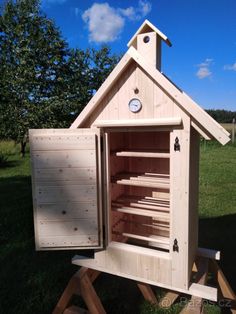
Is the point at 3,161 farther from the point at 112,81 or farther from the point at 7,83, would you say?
the point at 112,81

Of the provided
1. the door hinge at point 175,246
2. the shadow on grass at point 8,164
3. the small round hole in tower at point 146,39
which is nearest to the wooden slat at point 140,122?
A: the small round hole in tower at point 146,39

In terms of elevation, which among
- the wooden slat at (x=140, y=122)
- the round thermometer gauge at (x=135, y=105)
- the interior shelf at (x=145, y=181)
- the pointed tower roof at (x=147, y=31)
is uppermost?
the pointed tower roof at (x=147, y=31)

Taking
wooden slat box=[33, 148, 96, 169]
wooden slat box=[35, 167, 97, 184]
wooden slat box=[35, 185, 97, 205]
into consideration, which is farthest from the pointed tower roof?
wooden slat box=[35, 185, 97, 205]

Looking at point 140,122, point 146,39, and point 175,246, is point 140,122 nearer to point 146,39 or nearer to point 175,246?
point 146,39

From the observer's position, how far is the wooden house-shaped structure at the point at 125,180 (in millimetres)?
2283

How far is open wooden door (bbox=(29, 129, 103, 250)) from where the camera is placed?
2.50 meters

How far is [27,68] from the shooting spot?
50.3 ft

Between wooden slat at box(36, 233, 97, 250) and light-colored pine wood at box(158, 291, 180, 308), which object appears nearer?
wooden slat at box(36, 233, 97, 250)

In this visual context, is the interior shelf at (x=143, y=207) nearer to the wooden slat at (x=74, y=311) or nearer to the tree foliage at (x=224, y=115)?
the wooden slat at (x=74, y=311)

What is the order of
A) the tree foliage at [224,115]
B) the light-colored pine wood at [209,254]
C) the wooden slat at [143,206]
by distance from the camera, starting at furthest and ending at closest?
1. the tree foliage at [224,115]
2. the light-colored pine wood at [209,254]
3. the wooden slat at [143,206]

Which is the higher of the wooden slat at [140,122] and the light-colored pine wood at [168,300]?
the wooden slat at [140,122]

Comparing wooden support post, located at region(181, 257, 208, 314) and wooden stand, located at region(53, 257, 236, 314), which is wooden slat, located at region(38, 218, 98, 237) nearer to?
wooden stand, located at region(53, 257, 236, 314)

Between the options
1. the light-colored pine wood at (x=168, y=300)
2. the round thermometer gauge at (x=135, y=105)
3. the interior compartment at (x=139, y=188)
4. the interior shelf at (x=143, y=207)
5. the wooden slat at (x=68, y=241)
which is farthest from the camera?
the light-colored pine wood at (x=168, y=300)

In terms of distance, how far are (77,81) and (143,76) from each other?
16.0 metres
